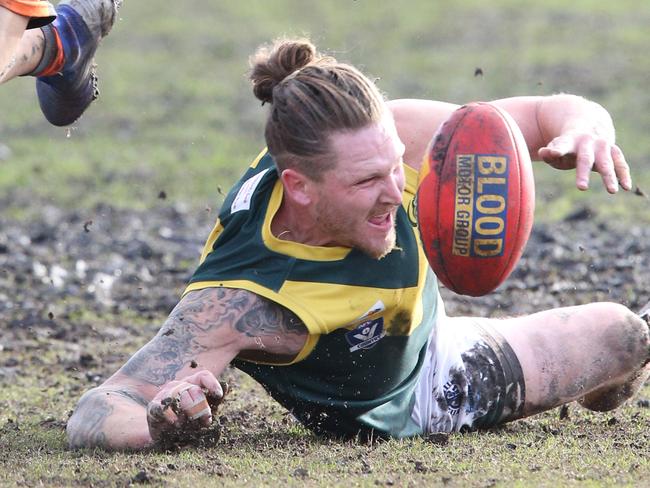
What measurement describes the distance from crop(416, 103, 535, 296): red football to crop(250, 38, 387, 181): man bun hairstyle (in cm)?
39

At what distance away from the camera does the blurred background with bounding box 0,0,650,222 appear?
1530 centimetres

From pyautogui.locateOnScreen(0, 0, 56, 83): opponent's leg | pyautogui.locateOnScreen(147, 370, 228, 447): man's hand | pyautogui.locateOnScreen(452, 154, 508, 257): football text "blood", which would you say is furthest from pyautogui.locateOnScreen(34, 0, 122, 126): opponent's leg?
pyautogui.locateOnScreen(452, 154, 508, 257): football text "blood"

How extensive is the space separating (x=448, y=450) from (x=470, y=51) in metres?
17.1

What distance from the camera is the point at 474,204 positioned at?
558cm

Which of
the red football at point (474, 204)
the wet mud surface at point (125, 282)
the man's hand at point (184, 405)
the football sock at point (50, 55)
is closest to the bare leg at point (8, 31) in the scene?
the football sock at point (50, 55)

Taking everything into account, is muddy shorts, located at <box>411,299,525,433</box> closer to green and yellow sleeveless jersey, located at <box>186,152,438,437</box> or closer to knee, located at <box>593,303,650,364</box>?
A: green and yellow sleeveless jersey, located at <box>186,152,438,437</box>

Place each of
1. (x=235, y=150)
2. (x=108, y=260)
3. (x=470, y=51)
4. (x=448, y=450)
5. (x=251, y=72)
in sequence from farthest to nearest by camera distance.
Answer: (x=470, y=51) < (x=235, y=150) < (x=108, y=260) < (x=251, y=72) < (x=448, y=450)

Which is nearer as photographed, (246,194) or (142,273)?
(246,194)

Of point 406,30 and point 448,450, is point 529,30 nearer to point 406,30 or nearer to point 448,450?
point 406,30

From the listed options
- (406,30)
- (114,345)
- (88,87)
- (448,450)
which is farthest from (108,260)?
(406,30)

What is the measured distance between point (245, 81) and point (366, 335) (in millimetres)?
12752

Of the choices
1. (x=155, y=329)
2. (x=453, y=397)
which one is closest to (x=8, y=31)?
(x=453, y=397)

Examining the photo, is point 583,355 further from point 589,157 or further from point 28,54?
point 28,54

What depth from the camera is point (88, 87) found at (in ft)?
25.0
